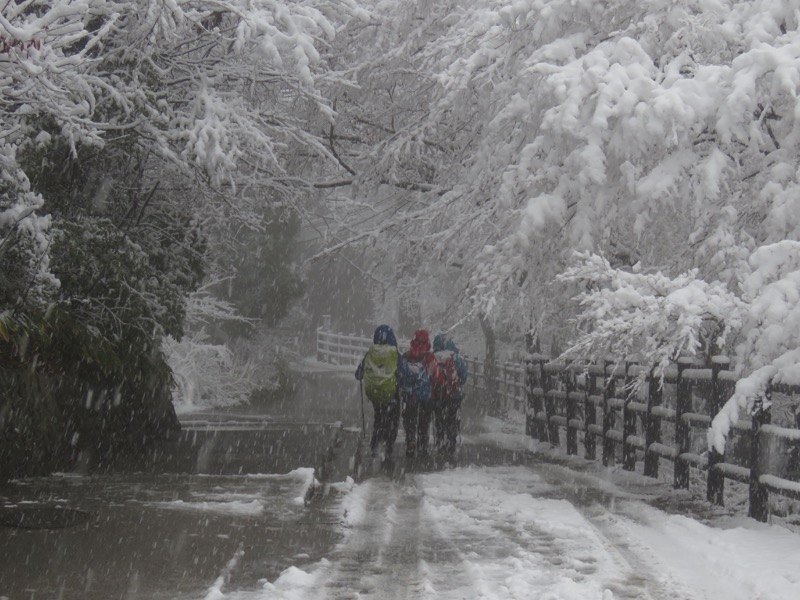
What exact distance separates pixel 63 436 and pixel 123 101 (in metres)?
3.78

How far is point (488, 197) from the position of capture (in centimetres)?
1257

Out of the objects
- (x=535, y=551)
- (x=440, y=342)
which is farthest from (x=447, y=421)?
(x=535, y=551)

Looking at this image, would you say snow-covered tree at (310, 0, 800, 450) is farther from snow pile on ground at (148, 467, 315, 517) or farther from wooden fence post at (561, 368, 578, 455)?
snow pile on ground at (148, 467, 315, 517)

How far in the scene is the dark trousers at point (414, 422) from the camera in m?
13.3

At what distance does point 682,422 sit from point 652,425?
1.00 meters

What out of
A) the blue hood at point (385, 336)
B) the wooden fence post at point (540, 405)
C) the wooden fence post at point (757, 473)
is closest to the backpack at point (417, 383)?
the blue hood at point (385, 336)

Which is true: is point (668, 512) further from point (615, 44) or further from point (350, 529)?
point (615, 44)

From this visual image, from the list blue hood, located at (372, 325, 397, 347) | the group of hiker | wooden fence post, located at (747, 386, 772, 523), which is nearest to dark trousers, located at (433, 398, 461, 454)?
the group of hiker

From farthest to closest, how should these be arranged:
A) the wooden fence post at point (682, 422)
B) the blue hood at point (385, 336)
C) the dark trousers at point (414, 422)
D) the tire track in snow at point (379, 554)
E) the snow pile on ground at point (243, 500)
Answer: the dark trousers at point (414, 422)
the blue hood at point (385, 336)
the wooden fence post at point (682, 422)
the snow pile on ground at point (243, 500)
the tire track in snow at point (379, 554)

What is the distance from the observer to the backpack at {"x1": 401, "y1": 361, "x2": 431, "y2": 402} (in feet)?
42.5

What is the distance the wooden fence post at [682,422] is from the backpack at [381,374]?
11.6ft

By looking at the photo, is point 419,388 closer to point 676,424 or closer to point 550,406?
point 676,424

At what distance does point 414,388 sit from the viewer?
42.7ft

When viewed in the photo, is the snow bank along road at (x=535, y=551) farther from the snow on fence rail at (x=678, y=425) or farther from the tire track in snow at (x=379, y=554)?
the snow on fence rail at (x=678, y=425)
